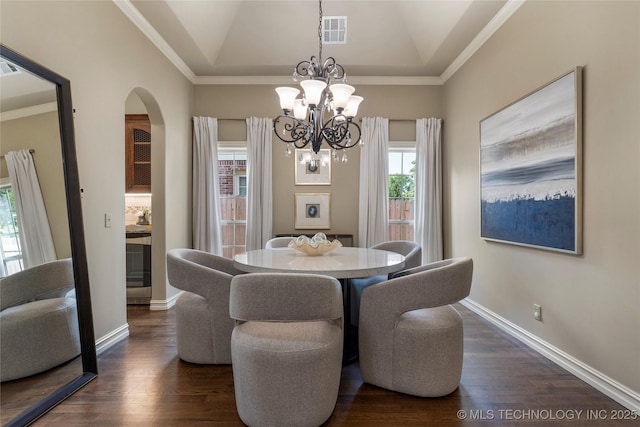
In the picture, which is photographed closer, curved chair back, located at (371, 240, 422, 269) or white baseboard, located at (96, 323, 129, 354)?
white baseboard, located at (96, 323, 129, 354)

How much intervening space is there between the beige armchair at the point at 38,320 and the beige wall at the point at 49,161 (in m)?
0.20

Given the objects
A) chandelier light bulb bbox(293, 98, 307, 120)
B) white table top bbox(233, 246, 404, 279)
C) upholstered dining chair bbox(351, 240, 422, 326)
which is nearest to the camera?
white table top bbox(233, 246, 404, 279)

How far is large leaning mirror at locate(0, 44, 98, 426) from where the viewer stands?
5.71ft

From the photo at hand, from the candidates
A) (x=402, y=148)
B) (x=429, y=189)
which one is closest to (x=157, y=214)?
(x=402, y=148)

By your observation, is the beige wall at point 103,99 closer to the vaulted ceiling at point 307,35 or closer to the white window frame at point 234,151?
the vaulted ceiling at point 307,35

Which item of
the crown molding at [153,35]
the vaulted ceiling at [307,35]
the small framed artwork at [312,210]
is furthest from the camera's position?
the small framed artwork at [312,210]

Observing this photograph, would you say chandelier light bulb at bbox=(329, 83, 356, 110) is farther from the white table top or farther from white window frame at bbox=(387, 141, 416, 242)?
white window frame at bbox=(387, 141, 416, 242)

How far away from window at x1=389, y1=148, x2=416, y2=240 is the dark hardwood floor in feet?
7.53

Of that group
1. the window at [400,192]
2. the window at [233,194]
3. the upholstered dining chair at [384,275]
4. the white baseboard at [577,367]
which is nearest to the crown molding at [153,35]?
the window at [233,194]

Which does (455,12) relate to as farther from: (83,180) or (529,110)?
(83,180)

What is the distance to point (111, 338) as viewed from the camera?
2.81m

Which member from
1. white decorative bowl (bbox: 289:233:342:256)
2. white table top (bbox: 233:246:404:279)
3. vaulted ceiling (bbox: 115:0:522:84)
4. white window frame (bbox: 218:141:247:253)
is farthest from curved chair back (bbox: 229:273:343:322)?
white window frame (bbox: 218:141:247:253)

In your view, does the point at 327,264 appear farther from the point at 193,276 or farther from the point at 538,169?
the point at 538,169

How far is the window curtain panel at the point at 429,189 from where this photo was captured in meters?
4.48
